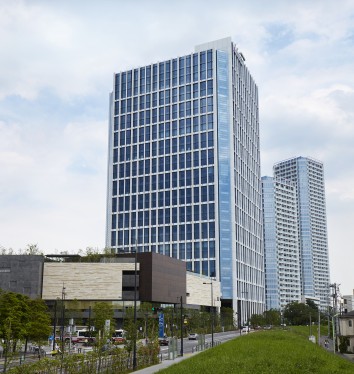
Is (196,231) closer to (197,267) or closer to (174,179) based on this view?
(197,267)

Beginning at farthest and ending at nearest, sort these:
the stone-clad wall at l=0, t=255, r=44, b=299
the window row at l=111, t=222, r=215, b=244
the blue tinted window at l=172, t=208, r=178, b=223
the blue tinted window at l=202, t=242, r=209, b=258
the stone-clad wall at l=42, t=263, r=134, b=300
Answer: the blue tinted window at l=172, t=208, r=178, b=223 → the window row at l=111, t=222, r=215, b=244 → the blue tinted window at l=202, t=242, r=209, b=258 → the stone-clad wall at l=42, t=263, r=134, b=300 → the stone-clad wall at l=0, t=255, r=44, b=299

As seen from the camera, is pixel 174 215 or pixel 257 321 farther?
pixel 174 215

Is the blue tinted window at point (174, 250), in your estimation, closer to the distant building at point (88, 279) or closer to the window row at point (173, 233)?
the window row at point (173, 233)

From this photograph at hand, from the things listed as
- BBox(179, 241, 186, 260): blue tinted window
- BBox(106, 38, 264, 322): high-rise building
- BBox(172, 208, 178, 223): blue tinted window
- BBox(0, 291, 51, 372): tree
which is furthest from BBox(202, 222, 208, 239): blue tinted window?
BBox(0, 291, 51, 372): tree

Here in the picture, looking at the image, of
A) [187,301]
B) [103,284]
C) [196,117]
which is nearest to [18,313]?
[103,284]

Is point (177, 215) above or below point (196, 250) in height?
above

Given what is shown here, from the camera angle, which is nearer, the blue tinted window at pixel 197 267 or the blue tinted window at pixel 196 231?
the blue tinted window at pixel 197 267

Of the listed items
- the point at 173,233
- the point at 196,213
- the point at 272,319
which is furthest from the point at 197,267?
the point at 272,319

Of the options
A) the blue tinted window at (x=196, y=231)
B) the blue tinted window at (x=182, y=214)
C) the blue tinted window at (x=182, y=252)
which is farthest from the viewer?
the blue tinted window at (x=182, y=214)

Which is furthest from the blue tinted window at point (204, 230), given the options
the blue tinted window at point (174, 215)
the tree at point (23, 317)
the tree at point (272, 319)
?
the tree at point (23, 317)

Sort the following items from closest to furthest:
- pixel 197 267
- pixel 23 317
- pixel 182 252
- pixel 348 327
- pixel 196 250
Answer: pixel 23 317, pixel 348 327, pixel 197 267, pixel 196 250, pixel 182 252

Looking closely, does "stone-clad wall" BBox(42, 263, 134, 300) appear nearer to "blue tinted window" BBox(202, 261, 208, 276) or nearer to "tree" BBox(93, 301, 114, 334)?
"tree" BBox(93, 301, 114, 334)

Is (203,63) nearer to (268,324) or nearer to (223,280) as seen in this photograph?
(223,280)

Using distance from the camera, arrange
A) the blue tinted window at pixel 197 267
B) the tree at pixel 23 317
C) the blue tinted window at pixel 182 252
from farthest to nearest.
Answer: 1. the blue tinted window at pixel 182 252
2. the blue tinted window at pixel 197 267
3. the tree at pixel 23 317
